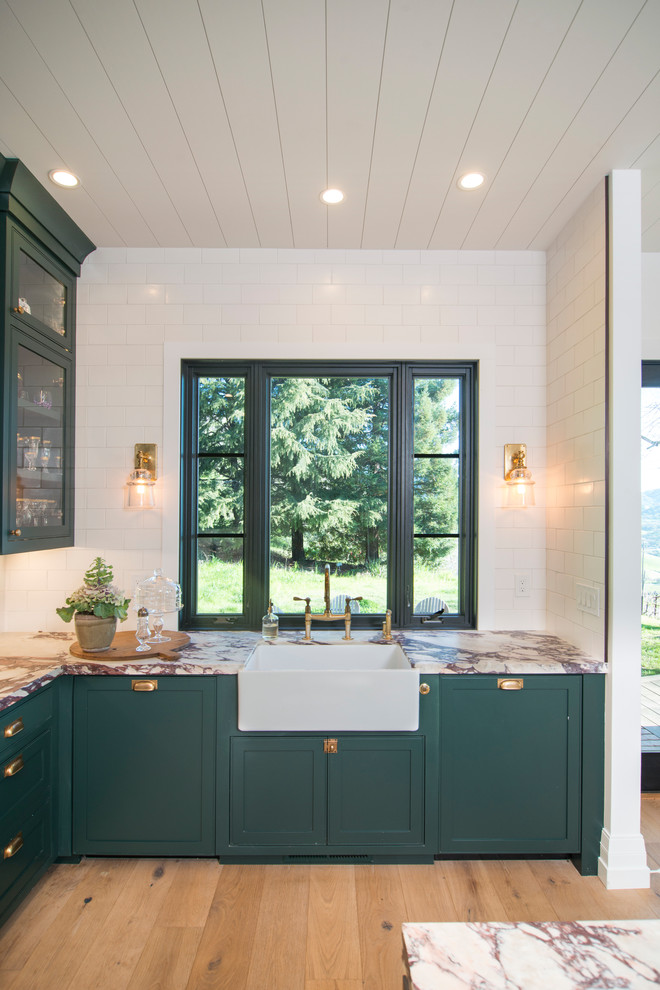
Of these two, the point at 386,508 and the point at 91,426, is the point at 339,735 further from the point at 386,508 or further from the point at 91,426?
the point at 91,426

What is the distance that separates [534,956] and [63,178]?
295 centimetres

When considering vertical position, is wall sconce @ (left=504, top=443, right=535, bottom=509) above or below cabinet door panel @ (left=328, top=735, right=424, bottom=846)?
above

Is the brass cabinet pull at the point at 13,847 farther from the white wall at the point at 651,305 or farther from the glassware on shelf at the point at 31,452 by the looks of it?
the white wall at the point at 651,305

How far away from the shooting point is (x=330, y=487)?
3.12 m

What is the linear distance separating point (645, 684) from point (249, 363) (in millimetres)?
2786

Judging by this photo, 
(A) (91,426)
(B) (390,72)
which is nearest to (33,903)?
(A) (91,426)

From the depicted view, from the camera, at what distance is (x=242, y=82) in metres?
1.86

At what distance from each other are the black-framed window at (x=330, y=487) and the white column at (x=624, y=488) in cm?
82

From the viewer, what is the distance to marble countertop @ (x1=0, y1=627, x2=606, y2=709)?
238cm

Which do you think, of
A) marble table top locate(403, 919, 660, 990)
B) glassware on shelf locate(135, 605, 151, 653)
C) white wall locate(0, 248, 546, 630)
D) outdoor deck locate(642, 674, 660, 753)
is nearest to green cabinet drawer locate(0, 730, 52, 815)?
glassware on shelf locate(135, 605, 151, 653)

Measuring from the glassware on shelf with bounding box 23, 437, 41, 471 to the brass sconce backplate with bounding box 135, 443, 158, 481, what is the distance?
487 mm

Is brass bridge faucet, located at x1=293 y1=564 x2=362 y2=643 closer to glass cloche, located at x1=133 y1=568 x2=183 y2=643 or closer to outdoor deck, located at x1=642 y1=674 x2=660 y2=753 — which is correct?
glass cloche, located at x1=133 y1=568 x2=183 y2=643

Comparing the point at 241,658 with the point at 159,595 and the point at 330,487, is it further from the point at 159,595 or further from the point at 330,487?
the point at 330,487

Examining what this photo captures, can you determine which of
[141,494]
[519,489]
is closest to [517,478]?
[519,489]
